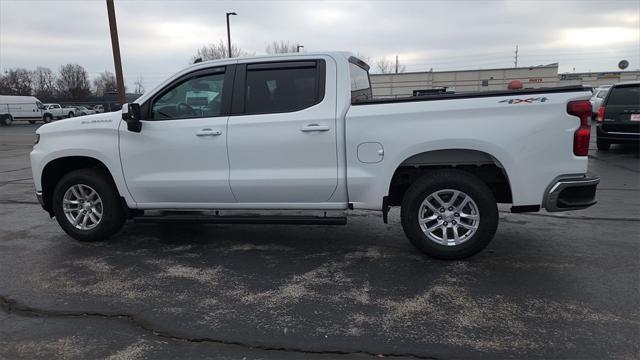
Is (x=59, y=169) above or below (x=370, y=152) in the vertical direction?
below

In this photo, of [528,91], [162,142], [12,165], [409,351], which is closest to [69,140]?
[162,142]

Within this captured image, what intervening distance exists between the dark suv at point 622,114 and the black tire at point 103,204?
1206 cm

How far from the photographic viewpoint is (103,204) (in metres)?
5.58

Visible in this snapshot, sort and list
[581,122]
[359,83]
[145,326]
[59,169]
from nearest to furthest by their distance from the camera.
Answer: [145,326] → [581,122] → [359,83] → [59,169]

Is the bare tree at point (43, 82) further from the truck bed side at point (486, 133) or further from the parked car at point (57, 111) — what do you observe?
the truck bed side at point (486, 133)

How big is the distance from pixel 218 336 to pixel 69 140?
3.37 metres

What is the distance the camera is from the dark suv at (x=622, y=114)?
12086 mm

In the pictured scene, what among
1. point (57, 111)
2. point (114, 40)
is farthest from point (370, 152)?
point (57, 111)

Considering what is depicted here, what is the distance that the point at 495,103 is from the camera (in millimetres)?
4473

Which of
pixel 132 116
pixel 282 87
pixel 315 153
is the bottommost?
pixel 315 153

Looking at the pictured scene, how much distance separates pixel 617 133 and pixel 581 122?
979 cm

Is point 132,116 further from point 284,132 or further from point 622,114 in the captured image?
point 622,114

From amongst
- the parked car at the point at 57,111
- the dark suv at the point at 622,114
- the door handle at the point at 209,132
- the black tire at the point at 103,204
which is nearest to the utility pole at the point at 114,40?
the black tire at the point at 103,204

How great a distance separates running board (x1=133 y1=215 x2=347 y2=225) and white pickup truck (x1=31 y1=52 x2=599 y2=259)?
0.07 ft
